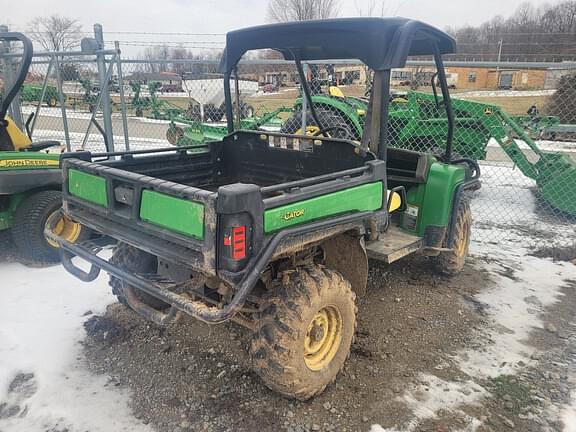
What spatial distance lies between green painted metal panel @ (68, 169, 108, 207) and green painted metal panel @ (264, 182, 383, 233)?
1.16 meters

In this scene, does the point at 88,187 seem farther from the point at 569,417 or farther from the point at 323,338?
the point at 569,417

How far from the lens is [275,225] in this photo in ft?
7.89

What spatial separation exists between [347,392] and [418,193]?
2035mm

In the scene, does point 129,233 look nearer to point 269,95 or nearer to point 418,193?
point 418,193

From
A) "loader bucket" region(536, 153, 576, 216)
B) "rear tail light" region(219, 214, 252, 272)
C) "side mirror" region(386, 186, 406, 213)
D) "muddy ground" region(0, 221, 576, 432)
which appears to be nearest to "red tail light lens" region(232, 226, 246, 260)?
"rear tail light" region(219, 214, 252, 272)

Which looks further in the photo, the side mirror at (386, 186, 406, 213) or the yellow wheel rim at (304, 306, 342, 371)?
the side mirror at (386, 186, 406, 213)

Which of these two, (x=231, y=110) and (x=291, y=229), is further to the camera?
(x=231, y=110)

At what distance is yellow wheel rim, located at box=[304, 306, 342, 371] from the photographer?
2.87 metres

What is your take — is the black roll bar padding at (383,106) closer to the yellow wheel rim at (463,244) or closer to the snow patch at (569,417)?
the yellow wheel rim at (463,244)

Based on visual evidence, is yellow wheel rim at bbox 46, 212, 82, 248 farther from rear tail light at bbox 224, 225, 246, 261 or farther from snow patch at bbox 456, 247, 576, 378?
snow patch at bbox 456, 247, 576, 378

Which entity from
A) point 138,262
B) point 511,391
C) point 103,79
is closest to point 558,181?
point 511,391

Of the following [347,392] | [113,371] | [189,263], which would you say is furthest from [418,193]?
[113,371]

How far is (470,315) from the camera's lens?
13.1ft

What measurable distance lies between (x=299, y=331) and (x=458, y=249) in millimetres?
2474
